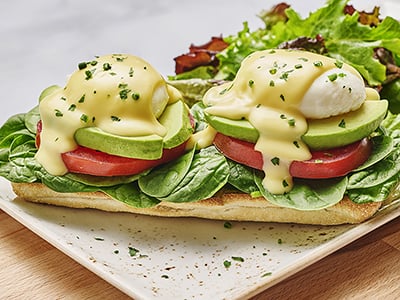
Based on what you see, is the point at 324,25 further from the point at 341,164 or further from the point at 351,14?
the point at 341,164

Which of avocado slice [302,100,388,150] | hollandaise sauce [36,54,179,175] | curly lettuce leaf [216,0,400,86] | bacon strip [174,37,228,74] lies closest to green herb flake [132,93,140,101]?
hollandaise sauce [36,54,179,175]

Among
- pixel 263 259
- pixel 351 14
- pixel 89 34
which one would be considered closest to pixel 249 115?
pixel 263 259

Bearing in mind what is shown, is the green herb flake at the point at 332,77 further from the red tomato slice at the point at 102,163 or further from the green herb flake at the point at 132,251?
the green herb flake at the point at 132,251

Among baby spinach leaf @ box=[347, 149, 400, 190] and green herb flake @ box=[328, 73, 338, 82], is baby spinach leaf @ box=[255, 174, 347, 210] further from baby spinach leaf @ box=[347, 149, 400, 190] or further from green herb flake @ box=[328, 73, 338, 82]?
green herb flake @ box=[328, 73, 338, 82]

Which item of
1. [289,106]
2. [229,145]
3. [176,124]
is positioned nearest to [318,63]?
[289,106]

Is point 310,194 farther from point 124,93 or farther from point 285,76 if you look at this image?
point 124,93
